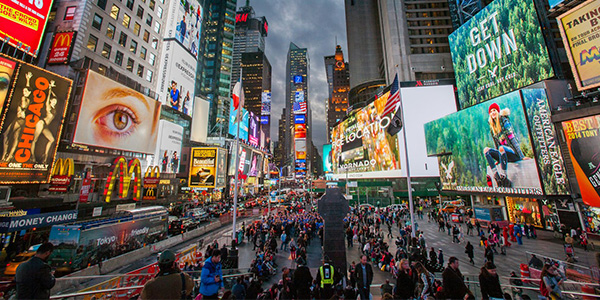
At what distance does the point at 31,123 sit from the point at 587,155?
41943 mm

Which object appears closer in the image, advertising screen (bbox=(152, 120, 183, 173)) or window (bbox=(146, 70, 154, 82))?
window (bbox=(146, 70, 154, 82))

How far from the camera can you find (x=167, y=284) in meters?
3.34

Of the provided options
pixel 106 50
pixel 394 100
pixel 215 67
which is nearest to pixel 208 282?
pixel 394 100

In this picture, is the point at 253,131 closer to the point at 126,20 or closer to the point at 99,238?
the point at 126,20

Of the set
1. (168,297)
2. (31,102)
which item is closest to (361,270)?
(168,297)

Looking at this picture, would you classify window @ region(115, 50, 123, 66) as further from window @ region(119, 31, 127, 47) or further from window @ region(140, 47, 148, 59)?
window @ region(140, 47, 148, 59)

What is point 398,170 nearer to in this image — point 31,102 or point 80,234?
point 80,234

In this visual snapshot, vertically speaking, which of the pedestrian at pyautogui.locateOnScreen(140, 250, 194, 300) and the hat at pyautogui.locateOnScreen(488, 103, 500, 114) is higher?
the hat at pyautogui.locateOnScreen(488, 103, 500, 114)

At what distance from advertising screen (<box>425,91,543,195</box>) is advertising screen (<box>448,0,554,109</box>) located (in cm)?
398

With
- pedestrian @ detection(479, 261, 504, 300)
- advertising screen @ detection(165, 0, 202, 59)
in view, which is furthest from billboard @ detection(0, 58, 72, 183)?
pedestrian @ detection(479, 261, 504, 300)

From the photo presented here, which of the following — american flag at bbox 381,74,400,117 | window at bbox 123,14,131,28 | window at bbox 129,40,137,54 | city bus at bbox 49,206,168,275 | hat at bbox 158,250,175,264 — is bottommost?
city bus at bbox 49,206,168,275

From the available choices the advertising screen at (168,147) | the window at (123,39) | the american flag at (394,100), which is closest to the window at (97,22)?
the window at (123,39)

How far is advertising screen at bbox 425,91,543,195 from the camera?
21.8 m

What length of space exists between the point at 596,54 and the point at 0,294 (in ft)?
117
